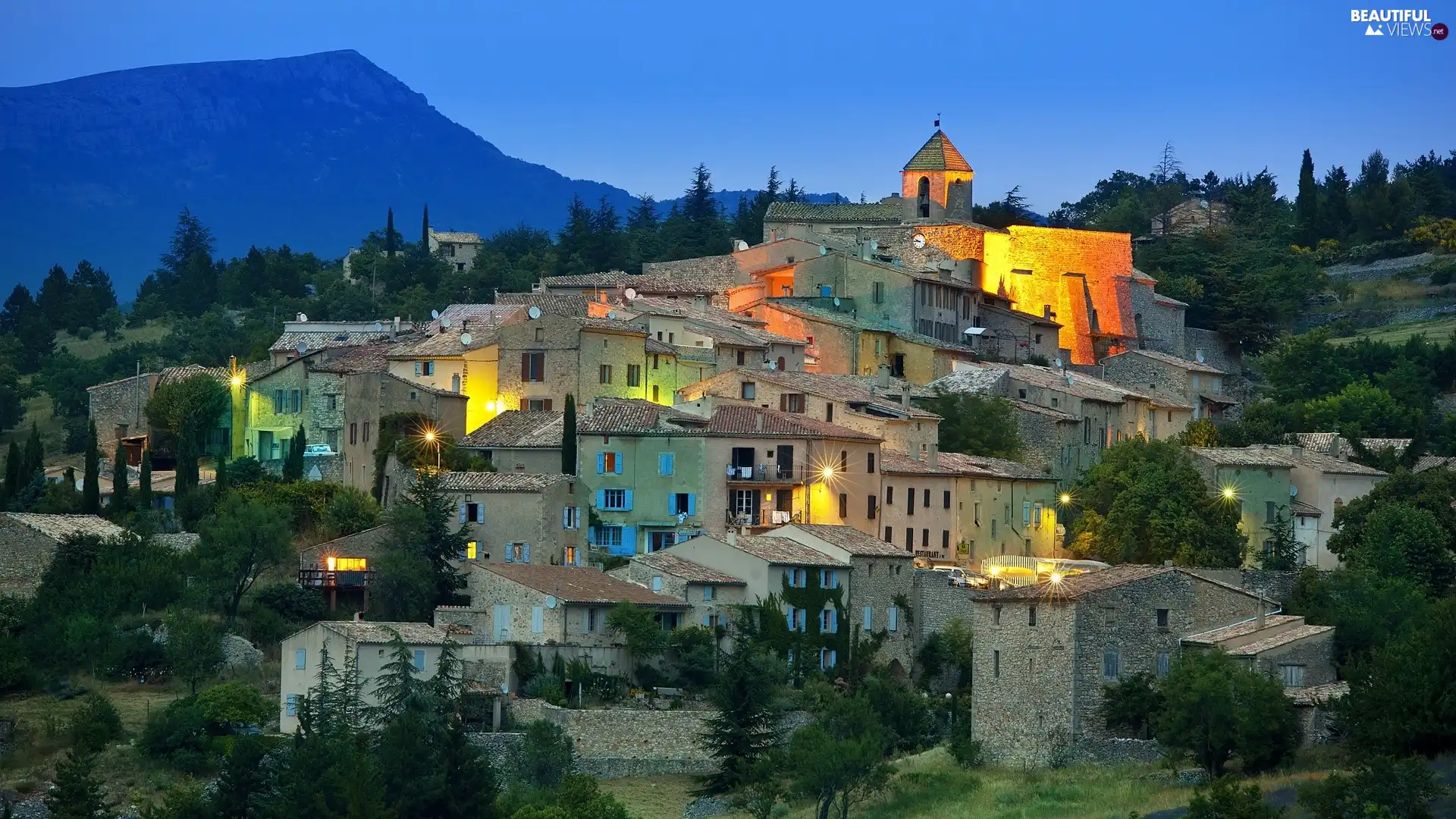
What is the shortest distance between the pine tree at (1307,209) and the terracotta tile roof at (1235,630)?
68139 millimetres

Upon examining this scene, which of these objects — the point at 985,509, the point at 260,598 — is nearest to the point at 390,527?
the point at 260,598

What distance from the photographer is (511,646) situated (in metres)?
59.6

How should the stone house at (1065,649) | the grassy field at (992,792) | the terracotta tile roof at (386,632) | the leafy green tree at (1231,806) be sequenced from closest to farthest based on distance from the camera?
1. the leafy green tree at (1231,806)
2. the grassy field at (992,792)
3. the stone house at (1065,649)
4. the terracotta tile roof at (386,632)

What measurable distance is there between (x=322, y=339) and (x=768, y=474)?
24.0 m

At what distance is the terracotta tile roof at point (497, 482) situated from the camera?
2566 inches

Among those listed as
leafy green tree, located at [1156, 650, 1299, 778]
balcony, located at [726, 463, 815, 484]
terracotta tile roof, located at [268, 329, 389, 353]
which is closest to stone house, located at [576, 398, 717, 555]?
balcony, located at [726, 463, 815, 484]

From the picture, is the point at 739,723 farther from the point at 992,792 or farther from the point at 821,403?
the point at 821,403

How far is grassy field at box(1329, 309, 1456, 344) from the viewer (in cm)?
10075

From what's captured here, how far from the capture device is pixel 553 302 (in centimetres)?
8144

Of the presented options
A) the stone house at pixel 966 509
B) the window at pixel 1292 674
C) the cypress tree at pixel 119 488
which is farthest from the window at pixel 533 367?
the window at pixel 1292 674

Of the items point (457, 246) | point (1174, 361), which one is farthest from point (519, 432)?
point (457, 246)

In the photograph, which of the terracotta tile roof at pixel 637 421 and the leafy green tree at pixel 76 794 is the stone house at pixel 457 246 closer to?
the terracotta tile roof at pixel 637 421

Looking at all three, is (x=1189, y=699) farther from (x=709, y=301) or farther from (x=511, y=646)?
(x=709, y=301)

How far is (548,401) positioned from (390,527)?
11263mm
